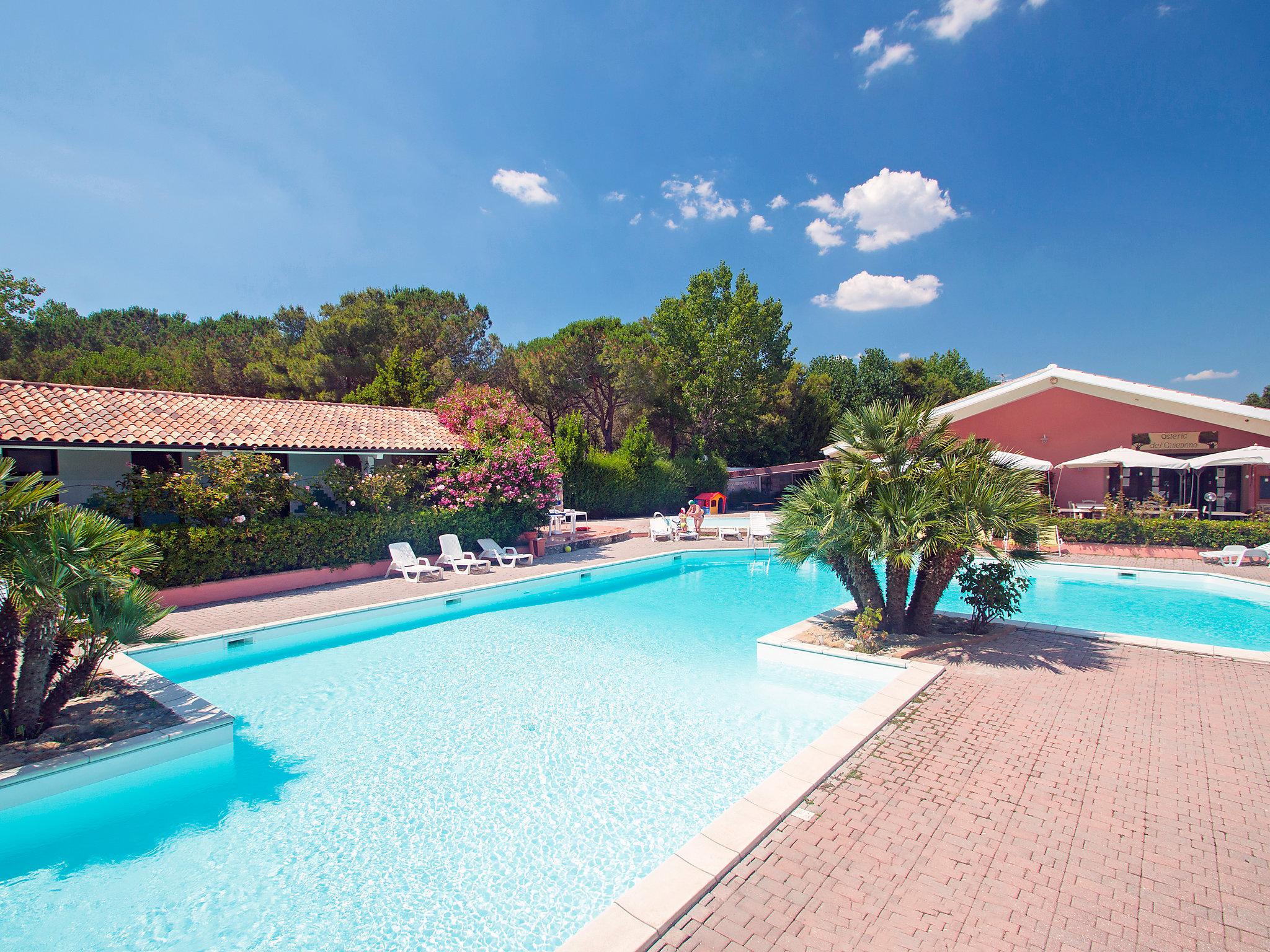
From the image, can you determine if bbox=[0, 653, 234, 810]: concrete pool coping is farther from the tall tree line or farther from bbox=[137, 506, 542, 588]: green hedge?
the tall tree line

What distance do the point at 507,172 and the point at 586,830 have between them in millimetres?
19851

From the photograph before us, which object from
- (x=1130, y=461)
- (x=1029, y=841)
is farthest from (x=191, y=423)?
(x=1130, y=461)

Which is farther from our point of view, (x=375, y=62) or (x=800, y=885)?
(x=375, y=62)

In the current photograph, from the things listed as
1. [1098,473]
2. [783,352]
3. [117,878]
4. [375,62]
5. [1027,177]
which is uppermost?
[1027,177]

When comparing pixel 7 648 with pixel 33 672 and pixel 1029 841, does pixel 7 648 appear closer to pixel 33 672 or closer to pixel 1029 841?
pixel 33 672

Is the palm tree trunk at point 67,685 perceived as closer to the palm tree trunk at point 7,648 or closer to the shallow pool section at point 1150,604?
the palm tree trunk at point 7,648

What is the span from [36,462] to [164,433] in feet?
10.6

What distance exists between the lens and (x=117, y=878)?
415 centimetres

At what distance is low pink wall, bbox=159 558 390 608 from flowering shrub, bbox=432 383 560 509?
8.16 ft

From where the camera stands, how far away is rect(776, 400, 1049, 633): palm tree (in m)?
7.38

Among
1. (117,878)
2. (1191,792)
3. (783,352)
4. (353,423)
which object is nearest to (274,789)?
(117,878)

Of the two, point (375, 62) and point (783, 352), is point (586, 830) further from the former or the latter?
point (783, 352)

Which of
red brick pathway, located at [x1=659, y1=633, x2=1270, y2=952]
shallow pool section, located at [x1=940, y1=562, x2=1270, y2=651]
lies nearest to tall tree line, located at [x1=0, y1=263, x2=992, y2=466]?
shallow pool section, located at [x1=940, y1=562, x2=1270, y2=651]

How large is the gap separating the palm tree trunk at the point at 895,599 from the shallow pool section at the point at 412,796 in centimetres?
136
